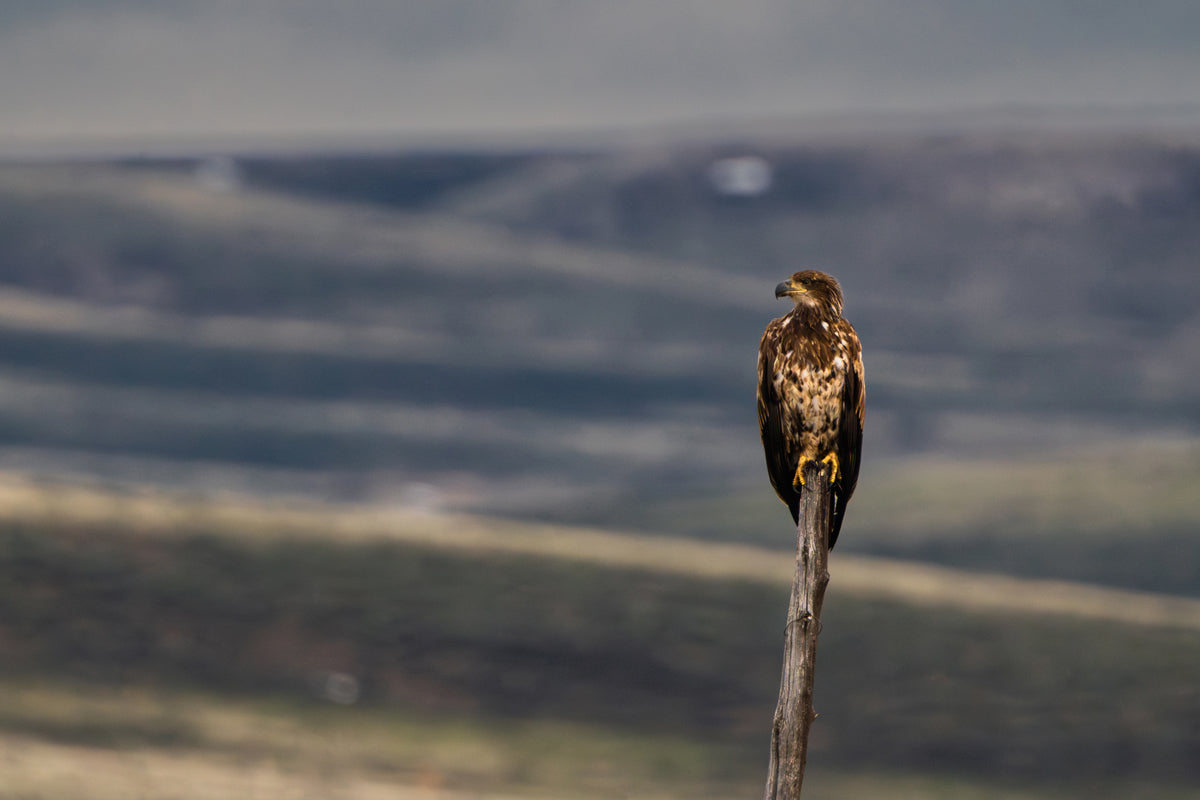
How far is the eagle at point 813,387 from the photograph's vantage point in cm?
1590

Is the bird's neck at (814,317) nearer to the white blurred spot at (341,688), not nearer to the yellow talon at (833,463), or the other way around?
the yellow talon at (833,463)

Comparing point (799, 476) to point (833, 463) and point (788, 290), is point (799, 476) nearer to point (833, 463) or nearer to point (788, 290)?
point (833, 463)

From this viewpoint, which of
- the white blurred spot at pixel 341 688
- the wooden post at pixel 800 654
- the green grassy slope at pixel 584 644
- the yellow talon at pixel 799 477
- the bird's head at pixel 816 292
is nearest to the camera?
the wooden post at pixel 800 654

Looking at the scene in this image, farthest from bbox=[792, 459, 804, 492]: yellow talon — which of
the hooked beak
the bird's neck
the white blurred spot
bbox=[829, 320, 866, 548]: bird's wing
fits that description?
the white blurred spot

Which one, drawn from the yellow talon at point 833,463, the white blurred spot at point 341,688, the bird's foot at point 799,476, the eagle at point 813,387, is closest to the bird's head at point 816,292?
the eagle at point 813,387

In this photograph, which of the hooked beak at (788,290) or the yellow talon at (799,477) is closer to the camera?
the hooked beak at (788,290)

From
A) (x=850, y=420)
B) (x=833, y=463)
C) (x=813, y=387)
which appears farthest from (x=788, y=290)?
(x=833, y=463)

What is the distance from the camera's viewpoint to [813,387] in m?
16.0

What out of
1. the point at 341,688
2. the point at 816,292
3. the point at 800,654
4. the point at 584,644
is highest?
the point at 584,644

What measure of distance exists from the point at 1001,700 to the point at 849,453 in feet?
192

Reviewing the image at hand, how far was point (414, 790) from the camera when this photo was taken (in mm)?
54281

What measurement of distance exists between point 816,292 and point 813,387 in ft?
2.72

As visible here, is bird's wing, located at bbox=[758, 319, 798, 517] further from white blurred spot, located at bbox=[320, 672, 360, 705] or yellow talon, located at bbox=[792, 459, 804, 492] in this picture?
white blurred spot, located at bbox=[320, 672, 360, 705]

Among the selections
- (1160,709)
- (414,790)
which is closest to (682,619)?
(1160,709)
